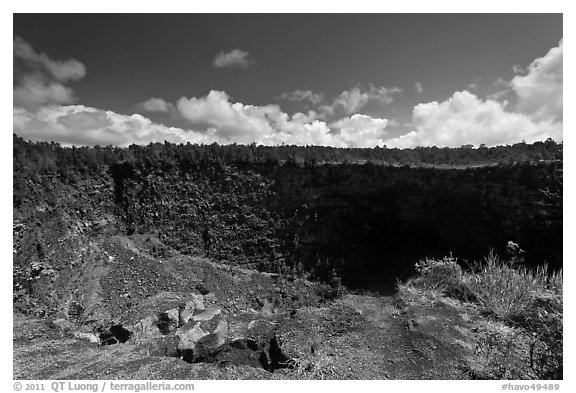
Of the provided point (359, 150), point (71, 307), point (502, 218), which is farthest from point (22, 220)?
point (502, 218)

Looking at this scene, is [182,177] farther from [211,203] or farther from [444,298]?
[444,298]

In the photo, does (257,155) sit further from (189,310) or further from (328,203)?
(189,310)

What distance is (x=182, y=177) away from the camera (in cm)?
2034

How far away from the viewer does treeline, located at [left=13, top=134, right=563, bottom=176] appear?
16.6 m

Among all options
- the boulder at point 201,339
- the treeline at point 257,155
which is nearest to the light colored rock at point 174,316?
the boulder at point 201,339

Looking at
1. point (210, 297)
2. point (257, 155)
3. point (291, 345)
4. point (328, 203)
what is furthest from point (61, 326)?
point (257, 155)

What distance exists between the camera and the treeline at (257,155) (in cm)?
1661

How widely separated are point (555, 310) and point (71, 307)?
49.1ft

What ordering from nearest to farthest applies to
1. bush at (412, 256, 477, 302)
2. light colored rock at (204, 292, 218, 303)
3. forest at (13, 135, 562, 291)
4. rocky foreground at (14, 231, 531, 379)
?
rocky foreground at (14, 231, 531, 379) < bush at (412, 256, 477, 302) < light colored rock at (204, 292, 218, 303) < forest at (13, 135, 562, 291)

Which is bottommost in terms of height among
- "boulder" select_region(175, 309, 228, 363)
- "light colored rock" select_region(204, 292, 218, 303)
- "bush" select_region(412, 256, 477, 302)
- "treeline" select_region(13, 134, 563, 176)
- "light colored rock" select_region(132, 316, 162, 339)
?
"light colored rock" select_region(204, 292, 218, 303)

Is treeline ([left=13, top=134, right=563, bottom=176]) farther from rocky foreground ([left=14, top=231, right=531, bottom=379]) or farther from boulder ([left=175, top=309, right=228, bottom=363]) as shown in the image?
boulder ([left=175, top=309, right=228, bottom=363])

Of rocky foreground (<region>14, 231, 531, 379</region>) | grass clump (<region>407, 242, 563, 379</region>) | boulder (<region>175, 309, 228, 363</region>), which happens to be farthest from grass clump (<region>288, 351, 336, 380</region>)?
grass clump (<region>407, 242, 563, 379</region>)

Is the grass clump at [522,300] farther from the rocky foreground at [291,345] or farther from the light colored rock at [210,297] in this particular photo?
the light colored rock at [210,297]

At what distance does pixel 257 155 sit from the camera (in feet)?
73.0
